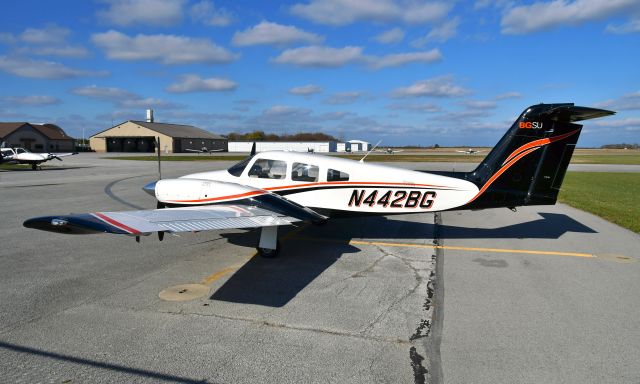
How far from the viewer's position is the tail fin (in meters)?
8.36

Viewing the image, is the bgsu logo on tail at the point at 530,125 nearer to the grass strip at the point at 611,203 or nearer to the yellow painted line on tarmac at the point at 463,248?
the yellow painted line on tarmac at the point at 463,248

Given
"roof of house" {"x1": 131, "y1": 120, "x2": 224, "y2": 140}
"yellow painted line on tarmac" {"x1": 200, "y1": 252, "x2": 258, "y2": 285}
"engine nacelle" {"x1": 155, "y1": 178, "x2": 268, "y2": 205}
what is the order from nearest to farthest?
"yellow painted line on tarmac" {"x1": 200, "y1": 252, "x2": 258, "y2": 285} < "engine nacelle" {"x1": 155, "y1": 178, "x2": 268, "y2": 205} < "roof of house" {"x1": 131, "y1": 120, "x2": 224, "y2": 140}

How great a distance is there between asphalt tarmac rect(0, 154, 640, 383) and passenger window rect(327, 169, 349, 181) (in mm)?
1568

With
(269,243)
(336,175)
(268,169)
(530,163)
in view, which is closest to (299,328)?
(269,243)

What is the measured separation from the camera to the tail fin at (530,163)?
27.4 ft

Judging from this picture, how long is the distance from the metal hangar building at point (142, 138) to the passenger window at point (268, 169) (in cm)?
7665

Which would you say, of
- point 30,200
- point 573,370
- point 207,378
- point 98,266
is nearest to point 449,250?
point 573,370

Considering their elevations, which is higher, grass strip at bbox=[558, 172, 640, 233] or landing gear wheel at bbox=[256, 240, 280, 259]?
grass strip at bbox=[558, 172, 640, 233]

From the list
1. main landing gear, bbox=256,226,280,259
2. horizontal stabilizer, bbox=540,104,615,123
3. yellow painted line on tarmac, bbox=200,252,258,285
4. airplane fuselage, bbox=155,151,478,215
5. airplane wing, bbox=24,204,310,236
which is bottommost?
yellow painted line on tarmac, bbox=200,252,258,285

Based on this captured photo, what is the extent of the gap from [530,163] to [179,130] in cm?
9163

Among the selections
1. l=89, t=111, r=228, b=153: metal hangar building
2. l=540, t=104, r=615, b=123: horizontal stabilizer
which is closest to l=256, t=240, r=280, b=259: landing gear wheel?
l=540, t=104, r=615, b=123: horizontal stabilizer

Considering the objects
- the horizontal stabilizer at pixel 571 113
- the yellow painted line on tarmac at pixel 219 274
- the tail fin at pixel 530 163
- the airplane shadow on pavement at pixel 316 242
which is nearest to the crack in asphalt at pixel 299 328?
the airplane shadow on pavement at pixel 316 242

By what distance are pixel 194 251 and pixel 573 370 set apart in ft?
22.3

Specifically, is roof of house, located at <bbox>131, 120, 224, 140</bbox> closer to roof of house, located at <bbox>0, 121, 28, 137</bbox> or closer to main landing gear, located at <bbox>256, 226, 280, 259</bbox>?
roof of house, located at <bbox>0, 121, 28, 137</bbox>
